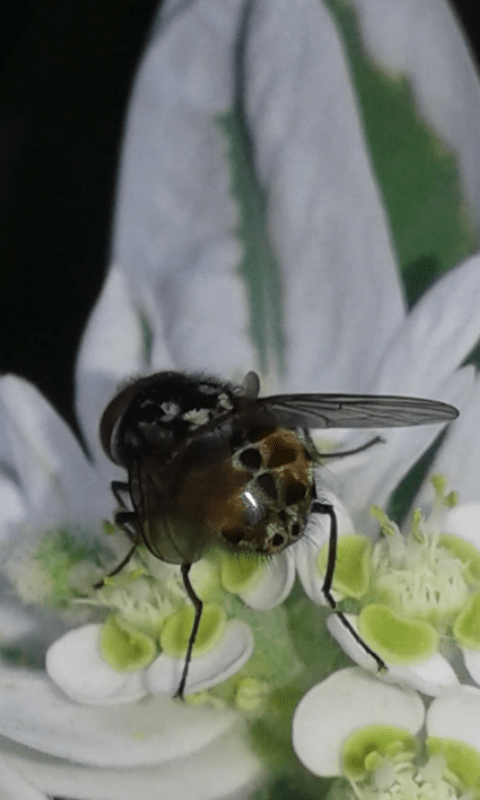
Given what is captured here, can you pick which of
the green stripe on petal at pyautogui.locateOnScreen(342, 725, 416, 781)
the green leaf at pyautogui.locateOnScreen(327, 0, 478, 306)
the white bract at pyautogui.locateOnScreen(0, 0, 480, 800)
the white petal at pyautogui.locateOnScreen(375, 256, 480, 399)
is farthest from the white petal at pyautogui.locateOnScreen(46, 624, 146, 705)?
the green leaf at pyautogui.locateOnScreen(327, 0, 478, 306)

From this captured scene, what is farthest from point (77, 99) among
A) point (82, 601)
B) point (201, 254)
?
point (82, 601)

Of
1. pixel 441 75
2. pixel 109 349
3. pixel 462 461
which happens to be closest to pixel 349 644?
pixel 462 461

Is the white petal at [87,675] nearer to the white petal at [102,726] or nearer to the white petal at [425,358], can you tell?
the white petal at [102,726]

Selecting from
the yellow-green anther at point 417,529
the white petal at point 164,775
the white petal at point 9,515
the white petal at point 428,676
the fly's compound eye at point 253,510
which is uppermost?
the fly's compound eye at point 253,510

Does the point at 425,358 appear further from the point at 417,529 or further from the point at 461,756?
the point at 461,756

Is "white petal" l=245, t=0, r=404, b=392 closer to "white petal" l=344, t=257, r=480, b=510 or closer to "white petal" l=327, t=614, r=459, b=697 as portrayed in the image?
"white petal" l=344, t=257, r=480, b=510

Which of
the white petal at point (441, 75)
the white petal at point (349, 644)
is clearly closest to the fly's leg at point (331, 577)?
the white petal at point (349, 644)
